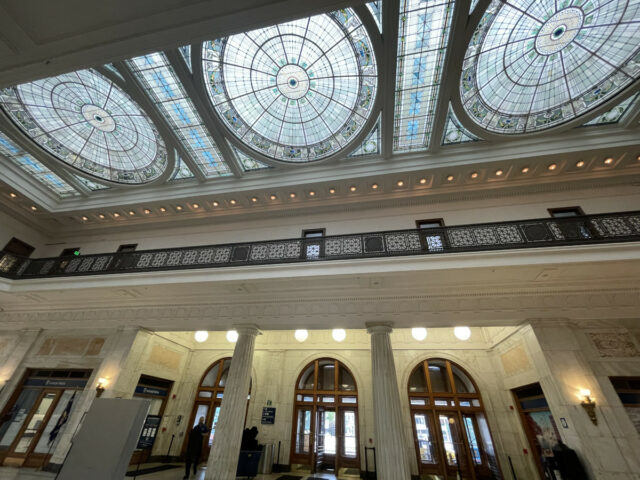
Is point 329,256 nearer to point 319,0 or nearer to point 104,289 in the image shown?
point 319,0

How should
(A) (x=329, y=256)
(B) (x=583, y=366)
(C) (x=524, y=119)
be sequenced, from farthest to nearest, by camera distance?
1. (C) (x=524, y=119)
2. (A) (x=329, y=256)
3. (B) (x=583, y=366)

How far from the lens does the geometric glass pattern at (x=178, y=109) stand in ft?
23.1

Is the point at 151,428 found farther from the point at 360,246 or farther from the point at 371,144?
the point at 371,144

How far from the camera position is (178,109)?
8.04 m

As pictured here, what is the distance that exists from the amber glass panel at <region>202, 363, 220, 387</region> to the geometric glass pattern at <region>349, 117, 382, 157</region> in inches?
393

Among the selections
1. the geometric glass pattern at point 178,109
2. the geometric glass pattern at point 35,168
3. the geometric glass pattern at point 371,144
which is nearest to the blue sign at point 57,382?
the geometric glass pattern at point 35,168

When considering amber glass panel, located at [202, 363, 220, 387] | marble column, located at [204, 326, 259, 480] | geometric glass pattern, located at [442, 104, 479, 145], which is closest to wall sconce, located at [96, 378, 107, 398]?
amber glass panel, located at [202, 363, 220, 387]

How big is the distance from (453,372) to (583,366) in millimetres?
4291

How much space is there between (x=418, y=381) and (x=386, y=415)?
413 cm

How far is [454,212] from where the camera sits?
8750 millimetres

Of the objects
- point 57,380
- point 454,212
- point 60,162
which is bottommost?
point 57,380

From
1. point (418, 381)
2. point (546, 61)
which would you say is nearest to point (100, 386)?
point (418, 381)

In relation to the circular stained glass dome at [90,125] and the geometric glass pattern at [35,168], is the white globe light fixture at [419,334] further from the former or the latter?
the geometric glass pattern at [35,168]

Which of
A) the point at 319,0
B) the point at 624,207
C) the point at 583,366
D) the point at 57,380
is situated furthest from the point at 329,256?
the point at 57,380
